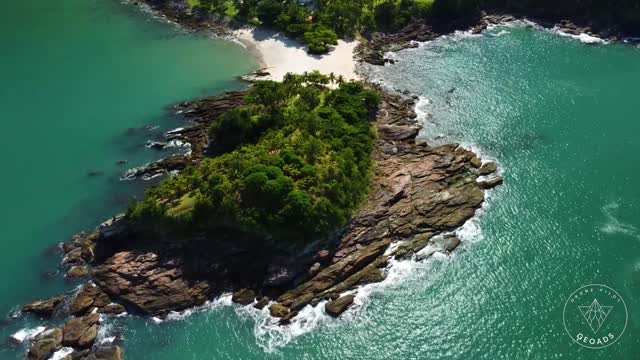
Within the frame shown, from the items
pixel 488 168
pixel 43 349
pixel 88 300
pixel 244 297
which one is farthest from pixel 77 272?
pixel 488 168

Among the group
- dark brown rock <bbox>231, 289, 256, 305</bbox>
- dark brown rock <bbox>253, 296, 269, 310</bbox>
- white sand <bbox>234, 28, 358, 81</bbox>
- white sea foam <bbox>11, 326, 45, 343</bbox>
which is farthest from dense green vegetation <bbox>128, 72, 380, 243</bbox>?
white sea foam <bbox>11, 326, 45, 343</bbox>

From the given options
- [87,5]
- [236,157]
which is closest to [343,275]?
[236,157]

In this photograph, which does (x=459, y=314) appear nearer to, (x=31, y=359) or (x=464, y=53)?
(x=31, y=359)

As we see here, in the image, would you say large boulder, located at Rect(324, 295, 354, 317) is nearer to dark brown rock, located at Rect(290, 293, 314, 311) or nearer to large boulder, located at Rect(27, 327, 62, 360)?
dark brown rock, located at Rect(290, 293, 314, 311)

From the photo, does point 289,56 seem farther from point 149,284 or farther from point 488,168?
point 149,284

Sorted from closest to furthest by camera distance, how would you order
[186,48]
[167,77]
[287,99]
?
[287,99]
[167,77]
[186,48]

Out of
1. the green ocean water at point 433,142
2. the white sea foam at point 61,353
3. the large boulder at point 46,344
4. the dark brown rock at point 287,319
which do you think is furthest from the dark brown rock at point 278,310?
the large boulder at point 46,344
